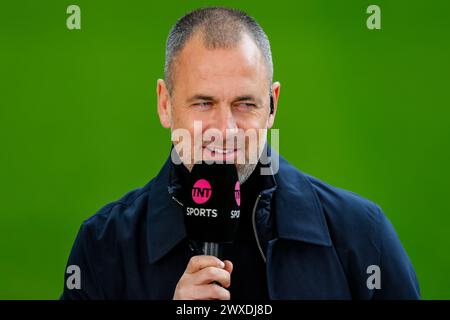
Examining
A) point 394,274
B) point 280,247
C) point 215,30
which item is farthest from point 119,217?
point 394,274

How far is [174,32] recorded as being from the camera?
1905mm

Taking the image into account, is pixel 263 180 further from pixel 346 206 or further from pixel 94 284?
pixel 94 284

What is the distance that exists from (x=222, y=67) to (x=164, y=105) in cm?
27

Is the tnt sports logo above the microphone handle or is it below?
above

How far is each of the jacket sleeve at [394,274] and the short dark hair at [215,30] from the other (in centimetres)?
52

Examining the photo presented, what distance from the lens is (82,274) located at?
193 centimetres

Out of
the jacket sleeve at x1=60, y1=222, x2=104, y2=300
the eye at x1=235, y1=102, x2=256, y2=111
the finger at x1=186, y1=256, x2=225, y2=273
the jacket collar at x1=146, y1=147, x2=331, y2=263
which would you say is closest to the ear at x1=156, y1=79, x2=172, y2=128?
the jacket collar at x1=146, y1=147, x2=331, y2=263

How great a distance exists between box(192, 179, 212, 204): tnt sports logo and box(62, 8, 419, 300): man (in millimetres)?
238

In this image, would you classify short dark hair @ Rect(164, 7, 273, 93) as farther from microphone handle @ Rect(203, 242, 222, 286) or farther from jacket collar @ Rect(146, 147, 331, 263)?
microphone handle @ Rect(203, 242, 222, 286)

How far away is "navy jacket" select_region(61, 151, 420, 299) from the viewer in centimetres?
183

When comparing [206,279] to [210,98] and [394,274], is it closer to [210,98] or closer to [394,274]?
[210,98]
